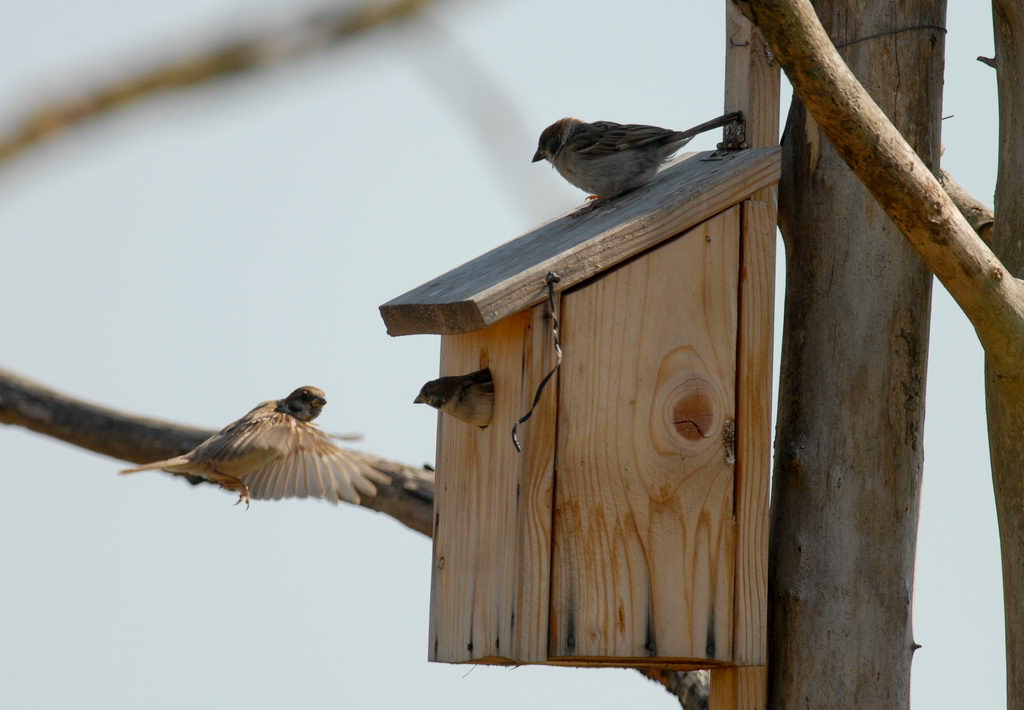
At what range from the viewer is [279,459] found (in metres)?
4.98

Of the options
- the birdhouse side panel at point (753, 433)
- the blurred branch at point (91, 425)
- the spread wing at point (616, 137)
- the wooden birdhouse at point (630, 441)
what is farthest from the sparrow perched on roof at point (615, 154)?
the blurred branch at point (91, 425)

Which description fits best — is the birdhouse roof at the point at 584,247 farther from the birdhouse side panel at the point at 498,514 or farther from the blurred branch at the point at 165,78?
the blurred branch at the point at 165,78

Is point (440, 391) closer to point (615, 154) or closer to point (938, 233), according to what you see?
point (615, 154)

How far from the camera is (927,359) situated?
335 cm

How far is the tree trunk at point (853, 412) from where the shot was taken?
3.23m

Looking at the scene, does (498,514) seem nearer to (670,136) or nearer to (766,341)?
(766,341)

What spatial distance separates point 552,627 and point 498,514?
322 mm

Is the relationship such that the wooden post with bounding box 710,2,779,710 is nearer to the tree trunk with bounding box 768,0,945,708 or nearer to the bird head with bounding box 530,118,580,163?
the tree trunk with bounding box 768,0,945,708

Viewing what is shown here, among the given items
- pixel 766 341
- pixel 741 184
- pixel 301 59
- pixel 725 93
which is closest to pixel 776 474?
pixel 766 341

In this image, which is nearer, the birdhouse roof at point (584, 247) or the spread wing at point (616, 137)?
the birdhouse roof at point (584, 247)

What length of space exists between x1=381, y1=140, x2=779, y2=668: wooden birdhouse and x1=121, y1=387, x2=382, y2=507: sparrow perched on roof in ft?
5.88

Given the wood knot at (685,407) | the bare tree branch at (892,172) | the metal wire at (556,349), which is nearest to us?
the bare tree branch at (892,172)

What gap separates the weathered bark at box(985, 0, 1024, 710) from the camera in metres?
3.11

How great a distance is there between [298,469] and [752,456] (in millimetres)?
2387
